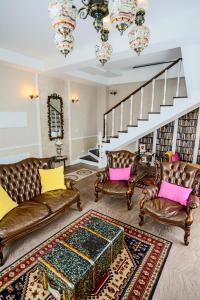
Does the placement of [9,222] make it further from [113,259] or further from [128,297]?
[128,297]

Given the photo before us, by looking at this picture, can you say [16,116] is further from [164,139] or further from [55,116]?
[164,139]

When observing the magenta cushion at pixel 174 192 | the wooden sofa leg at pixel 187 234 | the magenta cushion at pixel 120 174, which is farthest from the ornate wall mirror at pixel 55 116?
the wooden sofa leg at pixel 187 234

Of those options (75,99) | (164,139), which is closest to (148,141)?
(164,139)

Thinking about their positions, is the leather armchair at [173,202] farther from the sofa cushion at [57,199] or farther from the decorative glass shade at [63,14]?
the decorative glass shade at [63,14]

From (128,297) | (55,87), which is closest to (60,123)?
(55,87)

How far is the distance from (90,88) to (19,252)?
5833 mm

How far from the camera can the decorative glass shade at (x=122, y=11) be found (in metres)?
1.19

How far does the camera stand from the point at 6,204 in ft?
7.95

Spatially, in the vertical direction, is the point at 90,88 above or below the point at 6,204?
above

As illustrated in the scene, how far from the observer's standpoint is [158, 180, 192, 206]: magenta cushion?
2.72m

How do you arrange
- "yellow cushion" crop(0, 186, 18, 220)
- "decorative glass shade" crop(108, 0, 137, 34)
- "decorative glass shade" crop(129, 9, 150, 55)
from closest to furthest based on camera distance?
"decorative glass shade" crop(108, 0, 137, 34)
"decorative glass shade" crop(129, 9, 150, 55)
"yellow cushion" crop(0, 186, 18, 220)

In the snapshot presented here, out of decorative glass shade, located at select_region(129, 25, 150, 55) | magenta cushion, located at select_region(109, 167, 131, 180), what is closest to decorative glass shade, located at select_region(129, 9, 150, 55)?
decorative glass shade, located at select_region(129, 25, 150, 55)

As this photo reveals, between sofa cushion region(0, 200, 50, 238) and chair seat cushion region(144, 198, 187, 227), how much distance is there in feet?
5.02

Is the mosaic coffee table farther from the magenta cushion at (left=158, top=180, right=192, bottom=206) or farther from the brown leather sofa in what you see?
the magenta cushion at (left=158, top=180, right=192, bottom=206)
